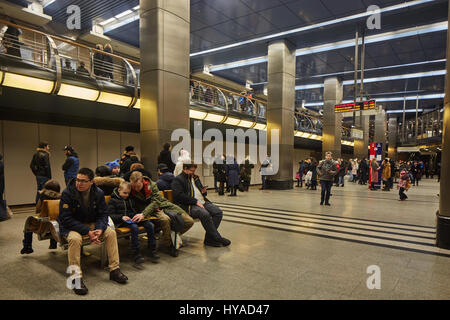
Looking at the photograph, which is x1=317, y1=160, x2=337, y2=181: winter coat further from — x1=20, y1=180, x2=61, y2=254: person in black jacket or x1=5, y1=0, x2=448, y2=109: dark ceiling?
x1=20, y1=180, x2=61, y2=254: person in black jacket

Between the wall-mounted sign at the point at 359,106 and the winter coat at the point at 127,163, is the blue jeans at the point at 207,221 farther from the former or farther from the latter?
the wall-mounted sign at the point at 359,106

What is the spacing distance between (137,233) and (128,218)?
0.25 metres

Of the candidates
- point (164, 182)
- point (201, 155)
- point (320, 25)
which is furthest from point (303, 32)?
point (164, 182)

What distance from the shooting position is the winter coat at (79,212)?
3.27 metres

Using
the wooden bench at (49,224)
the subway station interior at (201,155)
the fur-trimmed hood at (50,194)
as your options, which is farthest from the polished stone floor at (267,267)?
the fur-trimmed hood at (50,194)

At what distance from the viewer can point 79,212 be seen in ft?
11.2

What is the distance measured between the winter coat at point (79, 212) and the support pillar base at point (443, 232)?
5.38 metres

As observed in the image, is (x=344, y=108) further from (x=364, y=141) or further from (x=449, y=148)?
(x=364, y=141)

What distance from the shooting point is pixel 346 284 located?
319 centimetres

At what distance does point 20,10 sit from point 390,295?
15.6 m

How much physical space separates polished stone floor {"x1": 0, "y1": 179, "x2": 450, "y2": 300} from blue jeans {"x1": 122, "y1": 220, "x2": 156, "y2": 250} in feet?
0.90

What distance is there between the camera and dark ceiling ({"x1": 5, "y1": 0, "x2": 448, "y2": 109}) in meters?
11.3

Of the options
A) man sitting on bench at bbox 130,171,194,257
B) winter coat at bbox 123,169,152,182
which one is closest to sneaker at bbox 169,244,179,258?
man sitting on bench at bbox 130,171,194,257
